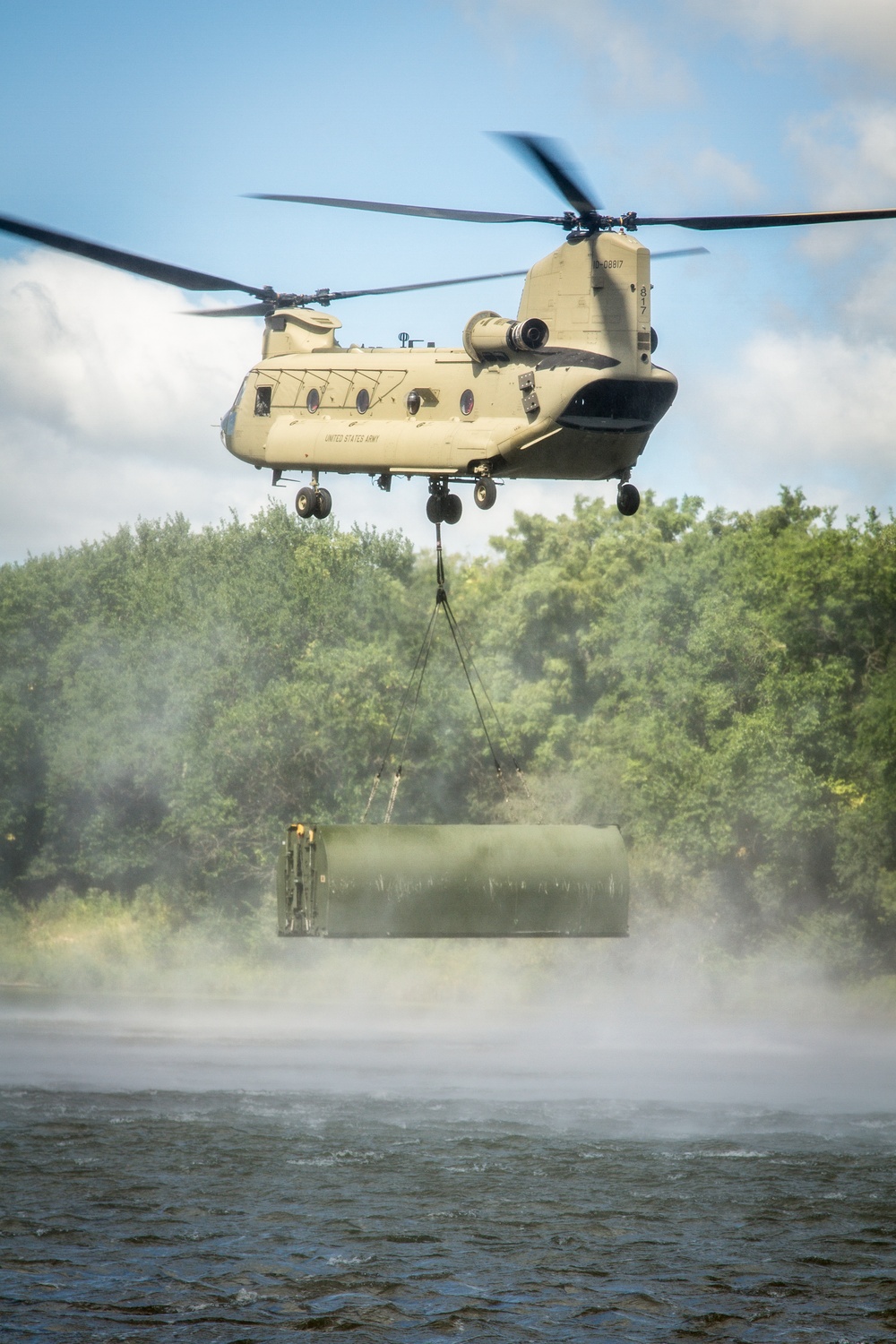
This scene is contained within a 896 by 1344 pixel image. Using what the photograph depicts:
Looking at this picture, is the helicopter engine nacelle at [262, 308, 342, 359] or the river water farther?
the helicopter engine nacelle at [262, 308, 342, 359]

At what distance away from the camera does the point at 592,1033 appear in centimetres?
6438

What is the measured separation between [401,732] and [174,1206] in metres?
42.8

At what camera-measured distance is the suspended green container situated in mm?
25312

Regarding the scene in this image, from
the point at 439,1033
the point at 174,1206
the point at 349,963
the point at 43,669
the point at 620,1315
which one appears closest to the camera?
the point at 620,1315

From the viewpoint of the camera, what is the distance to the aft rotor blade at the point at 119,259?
84.8 feet

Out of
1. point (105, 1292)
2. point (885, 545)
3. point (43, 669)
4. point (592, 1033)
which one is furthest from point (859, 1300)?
point (43, 669)

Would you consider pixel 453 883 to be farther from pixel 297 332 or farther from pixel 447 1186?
pixel 447 1186

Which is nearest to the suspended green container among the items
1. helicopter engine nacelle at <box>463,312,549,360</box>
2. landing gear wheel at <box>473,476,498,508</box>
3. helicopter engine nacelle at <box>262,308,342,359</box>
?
landing gear wheel at <box>473,476,498,508</box>

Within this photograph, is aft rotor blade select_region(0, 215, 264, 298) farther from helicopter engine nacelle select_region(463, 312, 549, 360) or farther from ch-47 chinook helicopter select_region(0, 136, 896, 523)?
helicopter engine nacelle select_region(463, 312, 549, 360)

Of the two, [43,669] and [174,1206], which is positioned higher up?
[43,669]

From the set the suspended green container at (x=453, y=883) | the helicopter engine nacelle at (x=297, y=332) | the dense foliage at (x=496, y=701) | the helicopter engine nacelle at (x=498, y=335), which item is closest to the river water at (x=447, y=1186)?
the suspended green container at (x=453, y=883)

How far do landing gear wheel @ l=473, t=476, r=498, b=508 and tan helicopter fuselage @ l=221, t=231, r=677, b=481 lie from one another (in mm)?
160

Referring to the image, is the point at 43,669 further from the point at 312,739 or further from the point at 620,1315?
the point at 620,1315

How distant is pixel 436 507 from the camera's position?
28266mm
